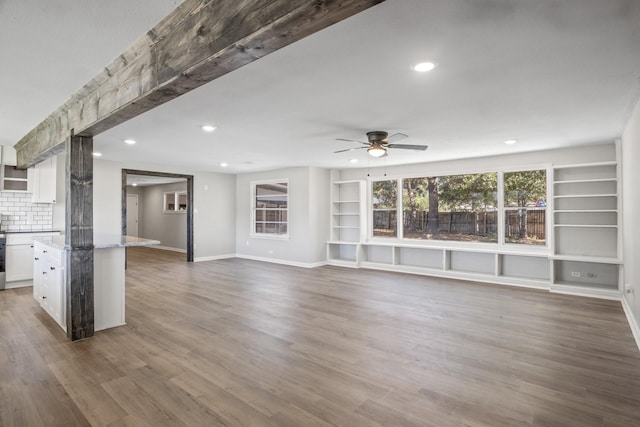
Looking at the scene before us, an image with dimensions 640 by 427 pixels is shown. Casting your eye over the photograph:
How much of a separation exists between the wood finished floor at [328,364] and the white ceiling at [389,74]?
7.73 feet

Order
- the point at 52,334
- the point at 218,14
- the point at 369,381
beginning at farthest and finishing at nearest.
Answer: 1. the point at 52,334
2. the point at 369,381
3. the point at 218,14

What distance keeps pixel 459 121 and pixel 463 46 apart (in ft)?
6.28

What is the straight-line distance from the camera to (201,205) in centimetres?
872

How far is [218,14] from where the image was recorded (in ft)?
5.46

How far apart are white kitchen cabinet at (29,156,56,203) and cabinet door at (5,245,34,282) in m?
0.92

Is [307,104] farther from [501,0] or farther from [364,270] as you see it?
[364,270]

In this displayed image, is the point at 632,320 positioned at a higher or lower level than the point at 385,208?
lower

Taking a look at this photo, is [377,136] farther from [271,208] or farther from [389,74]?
[271,208]

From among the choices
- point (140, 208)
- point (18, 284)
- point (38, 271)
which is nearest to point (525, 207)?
point (38, 271)

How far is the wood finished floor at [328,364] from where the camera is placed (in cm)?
215

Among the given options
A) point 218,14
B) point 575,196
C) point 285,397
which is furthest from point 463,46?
point 575,196

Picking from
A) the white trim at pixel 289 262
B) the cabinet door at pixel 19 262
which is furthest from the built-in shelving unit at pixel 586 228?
the cabinet door at pixel 19 262

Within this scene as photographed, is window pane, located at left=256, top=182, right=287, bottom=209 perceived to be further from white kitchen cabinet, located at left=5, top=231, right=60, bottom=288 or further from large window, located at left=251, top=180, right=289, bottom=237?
white kitchen cabinet, located at left=5, top=231, right=60, bottom=288

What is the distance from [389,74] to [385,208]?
5.51 meters
